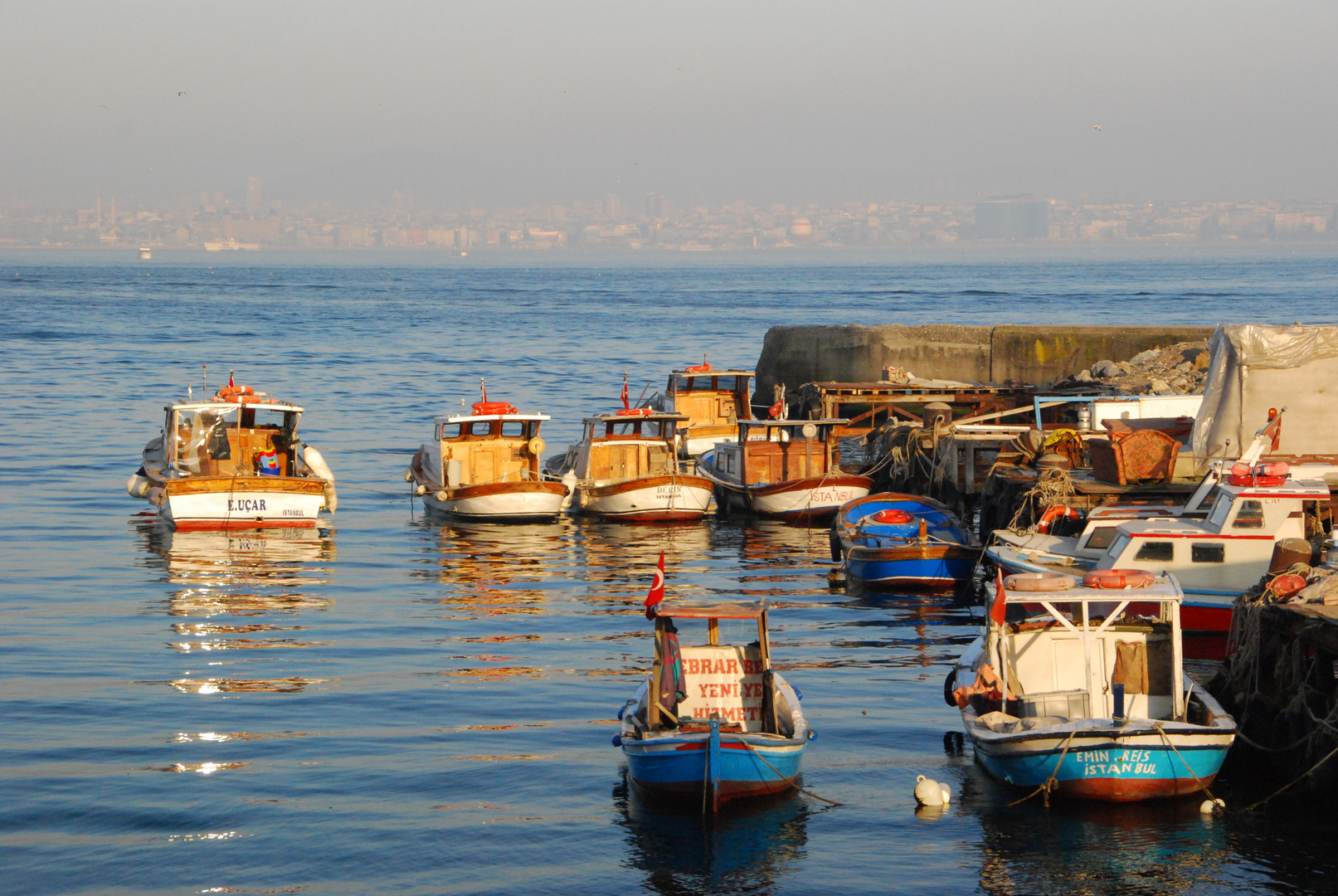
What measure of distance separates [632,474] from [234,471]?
30.4ft

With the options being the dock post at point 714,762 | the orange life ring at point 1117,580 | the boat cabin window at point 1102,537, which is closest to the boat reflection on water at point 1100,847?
the orange life ring at point 1117,580

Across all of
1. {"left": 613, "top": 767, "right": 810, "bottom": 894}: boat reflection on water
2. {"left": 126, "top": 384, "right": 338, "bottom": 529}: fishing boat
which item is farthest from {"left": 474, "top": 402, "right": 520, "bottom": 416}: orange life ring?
{"left": 613, "top": 767, "right": 810, "bottom": 894}: boat reflection on water

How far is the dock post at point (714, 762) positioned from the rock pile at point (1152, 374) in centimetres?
2496

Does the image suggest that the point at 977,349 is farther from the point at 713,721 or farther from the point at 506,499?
the point at 713,721

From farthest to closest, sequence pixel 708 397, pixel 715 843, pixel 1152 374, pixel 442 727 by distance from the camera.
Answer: pixel 708 397 < pixel 1152 374 < pixel 442 727 < pixel 715 843

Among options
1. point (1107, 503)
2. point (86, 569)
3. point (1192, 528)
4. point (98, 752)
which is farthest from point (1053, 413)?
point (98, 752)

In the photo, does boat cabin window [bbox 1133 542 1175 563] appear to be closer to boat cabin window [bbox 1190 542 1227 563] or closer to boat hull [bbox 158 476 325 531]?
boat cabin window [bbox 1190 542 1227 563]

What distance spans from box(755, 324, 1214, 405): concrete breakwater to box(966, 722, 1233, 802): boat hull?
36426 millimetres

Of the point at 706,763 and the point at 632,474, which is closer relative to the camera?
the point at 706,763

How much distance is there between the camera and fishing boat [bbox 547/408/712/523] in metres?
31.9

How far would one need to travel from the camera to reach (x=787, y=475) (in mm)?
32906

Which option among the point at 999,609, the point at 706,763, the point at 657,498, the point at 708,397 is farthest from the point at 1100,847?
the point at 708,397

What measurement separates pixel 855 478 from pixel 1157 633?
17002mm

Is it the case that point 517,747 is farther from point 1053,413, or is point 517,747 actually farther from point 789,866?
point 1053,413
